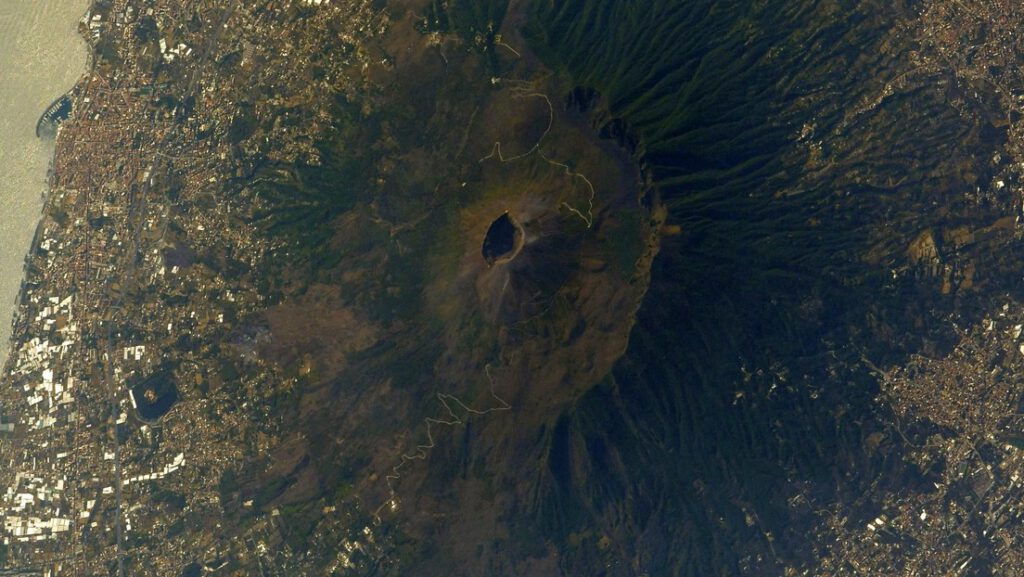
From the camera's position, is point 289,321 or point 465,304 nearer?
point 465,304

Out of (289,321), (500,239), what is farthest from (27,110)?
(500,239)

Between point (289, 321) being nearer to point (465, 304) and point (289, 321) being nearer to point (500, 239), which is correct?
point (465, 304)

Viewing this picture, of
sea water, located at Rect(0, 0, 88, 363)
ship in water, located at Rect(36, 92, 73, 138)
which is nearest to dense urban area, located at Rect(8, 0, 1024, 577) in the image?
ship in water, located at Rect(36, 92, 73, 138)

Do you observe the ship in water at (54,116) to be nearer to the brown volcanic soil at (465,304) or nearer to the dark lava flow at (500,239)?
the brown volcanic soil at (465,304)

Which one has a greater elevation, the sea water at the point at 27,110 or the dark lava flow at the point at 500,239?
the sea water at the point at 27,110

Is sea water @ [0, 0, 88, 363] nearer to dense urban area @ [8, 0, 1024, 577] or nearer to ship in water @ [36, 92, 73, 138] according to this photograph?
ship in water @ [36, 92, 73, 138]

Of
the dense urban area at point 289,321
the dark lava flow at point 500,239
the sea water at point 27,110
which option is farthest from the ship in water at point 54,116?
the dark lava flow at point 500,239

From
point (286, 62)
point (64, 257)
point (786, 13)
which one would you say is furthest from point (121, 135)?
point (786, 13)

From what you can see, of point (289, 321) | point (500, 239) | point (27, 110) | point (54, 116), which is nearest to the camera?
point (500, 239)

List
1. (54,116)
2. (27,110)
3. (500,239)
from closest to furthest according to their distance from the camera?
(500,239)
(54,116)
(27,110)
